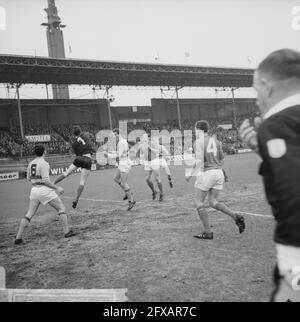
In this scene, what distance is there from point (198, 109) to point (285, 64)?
52325 millimetres

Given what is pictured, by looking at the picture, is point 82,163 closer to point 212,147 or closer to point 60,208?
point 60,208

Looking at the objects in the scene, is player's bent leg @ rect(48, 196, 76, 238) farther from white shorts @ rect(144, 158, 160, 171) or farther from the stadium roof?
the stadium roof

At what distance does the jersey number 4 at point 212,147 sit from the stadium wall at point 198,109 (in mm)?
42692

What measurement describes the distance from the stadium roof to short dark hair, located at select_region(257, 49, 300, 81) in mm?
29238

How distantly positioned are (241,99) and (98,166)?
114 feet

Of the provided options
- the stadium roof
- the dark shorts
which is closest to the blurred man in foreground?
the dark shorts

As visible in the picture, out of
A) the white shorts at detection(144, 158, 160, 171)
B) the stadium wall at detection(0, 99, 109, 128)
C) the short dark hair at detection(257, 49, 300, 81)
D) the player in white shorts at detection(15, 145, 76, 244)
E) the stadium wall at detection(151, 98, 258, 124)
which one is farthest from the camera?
the stadium wall at detection(151, 98, 258, 124)

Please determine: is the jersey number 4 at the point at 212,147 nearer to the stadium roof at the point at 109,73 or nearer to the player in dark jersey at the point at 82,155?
the player in dark jersey at the point at 82,155

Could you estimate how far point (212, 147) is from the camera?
587 centimetres

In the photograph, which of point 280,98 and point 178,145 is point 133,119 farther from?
point 280,98

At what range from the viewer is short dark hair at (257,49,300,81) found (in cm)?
171

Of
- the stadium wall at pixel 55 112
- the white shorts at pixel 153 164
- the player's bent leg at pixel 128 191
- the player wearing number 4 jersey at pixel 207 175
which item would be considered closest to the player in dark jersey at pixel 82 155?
the player's bent leg at pixel 128 191

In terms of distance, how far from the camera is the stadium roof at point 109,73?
29992mm

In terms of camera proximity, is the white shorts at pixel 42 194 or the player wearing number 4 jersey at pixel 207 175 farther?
the white shorts at pixel 42 194
